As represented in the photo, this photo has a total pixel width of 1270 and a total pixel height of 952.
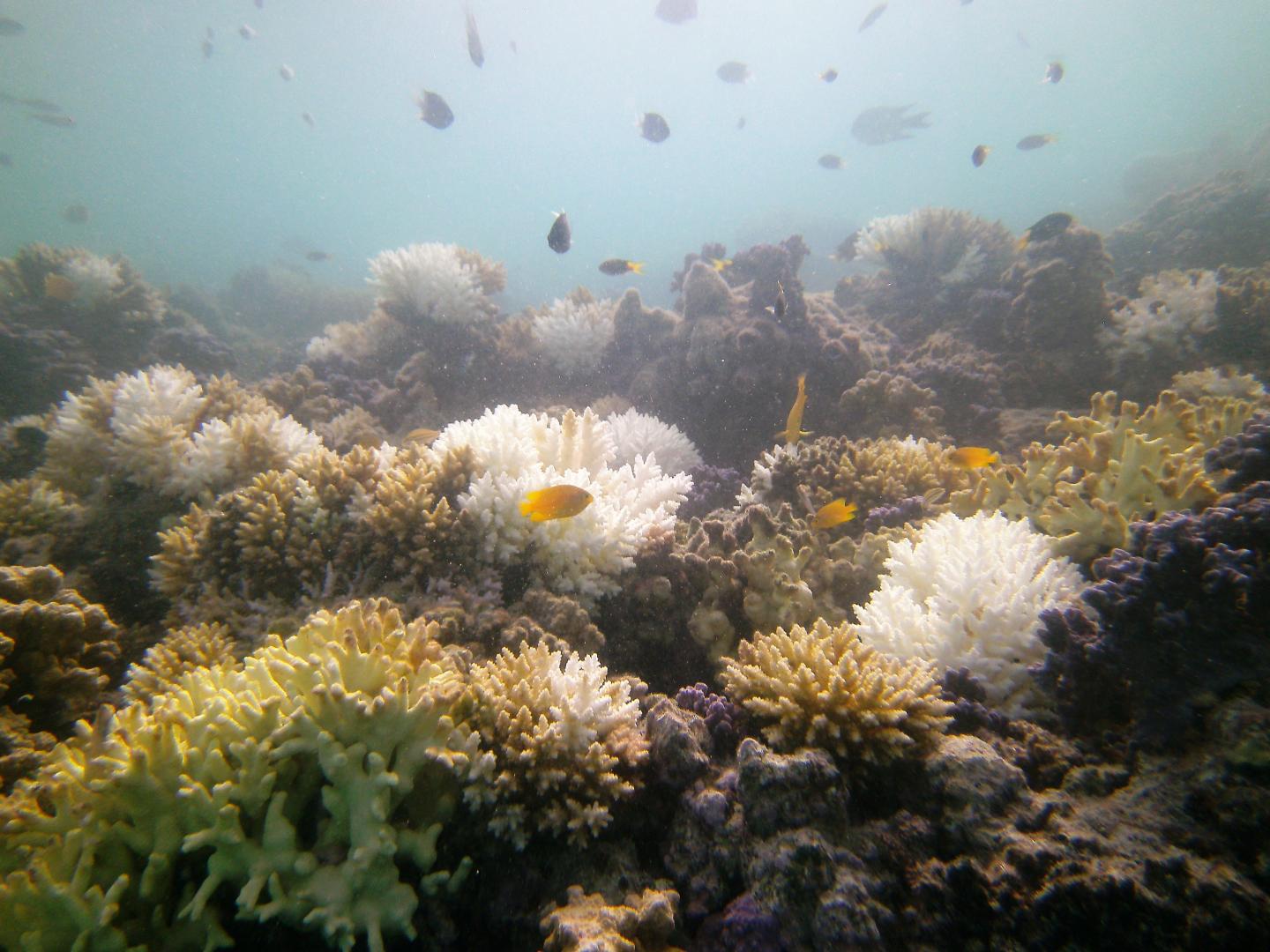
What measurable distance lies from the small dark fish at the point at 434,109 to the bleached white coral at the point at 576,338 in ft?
14.3

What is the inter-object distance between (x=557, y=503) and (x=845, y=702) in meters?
1.81

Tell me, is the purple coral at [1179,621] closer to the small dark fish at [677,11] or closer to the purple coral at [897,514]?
the purple coral at [897,514]

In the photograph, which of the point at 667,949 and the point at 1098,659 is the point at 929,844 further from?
the point at 1098,659

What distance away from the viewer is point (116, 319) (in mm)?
9398

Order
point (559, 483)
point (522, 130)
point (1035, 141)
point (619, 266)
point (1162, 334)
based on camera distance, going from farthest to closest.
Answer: point (522, 130) < point (1035, 141) < point (619, 266) < point (1162, 334) < point (559, 483)

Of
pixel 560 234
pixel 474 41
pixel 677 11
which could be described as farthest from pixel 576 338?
pixel 677 11

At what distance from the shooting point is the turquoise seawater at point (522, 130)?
4400 centimetres

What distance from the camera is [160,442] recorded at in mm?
4609

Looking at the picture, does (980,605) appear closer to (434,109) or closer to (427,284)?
(427,284)

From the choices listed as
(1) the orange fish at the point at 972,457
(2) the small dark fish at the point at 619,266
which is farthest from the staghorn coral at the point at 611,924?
(2) the small dark fish at the point at 619,266

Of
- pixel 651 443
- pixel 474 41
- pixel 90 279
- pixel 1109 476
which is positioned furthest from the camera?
pixel 90 279

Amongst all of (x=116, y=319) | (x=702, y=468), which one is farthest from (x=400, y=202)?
(x=702, y=468)

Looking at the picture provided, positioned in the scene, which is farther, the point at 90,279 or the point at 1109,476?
the point at 90,279

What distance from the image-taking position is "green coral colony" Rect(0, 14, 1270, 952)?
1731 millimetres
